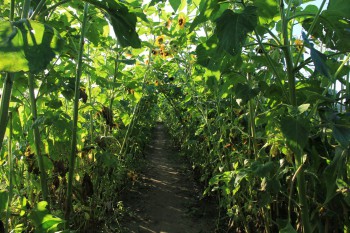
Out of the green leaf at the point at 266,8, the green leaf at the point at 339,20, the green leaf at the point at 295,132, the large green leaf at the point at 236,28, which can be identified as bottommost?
the green leaf at the point at 295,132

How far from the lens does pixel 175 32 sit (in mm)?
3766

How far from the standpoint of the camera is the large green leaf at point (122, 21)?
1289 mm

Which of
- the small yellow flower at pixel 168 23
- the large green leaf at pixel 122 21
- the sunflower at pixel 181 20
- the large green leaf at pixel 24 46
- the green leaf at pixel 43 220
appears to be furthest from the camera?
the small yellow flower at pixel 168 23

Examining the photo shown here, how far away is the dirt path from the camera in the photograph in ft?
12.3

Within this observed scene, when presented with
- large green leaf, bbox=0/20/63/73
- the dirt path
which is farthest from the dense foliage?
the dirt path

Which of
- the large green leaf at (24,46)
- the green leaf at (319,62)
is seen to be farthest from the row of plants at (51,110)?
the green leaf at (319,62)

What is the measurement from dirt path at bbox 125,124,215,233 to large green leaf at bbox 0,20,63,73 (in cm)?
297

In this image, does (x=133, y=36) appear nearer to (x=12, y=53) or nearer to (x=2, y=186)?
(x=12, y=53)

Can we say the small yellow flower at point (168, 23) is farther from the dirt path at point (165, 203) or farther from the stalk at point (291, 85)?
the stalk at point (291, 85)

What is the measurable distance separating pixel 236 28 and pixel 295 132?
Result: 489 mm

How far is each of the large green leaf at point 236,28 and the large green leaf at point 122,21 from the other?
363mm

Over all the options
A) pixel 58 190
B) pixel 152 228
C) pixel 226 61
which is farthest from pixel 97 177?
pixel 226 61

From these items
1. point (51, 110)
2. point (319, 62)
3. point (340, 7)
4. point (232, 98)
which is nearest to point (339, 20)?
point (340, 7)

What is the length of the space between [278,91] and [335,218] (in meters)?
0.83
